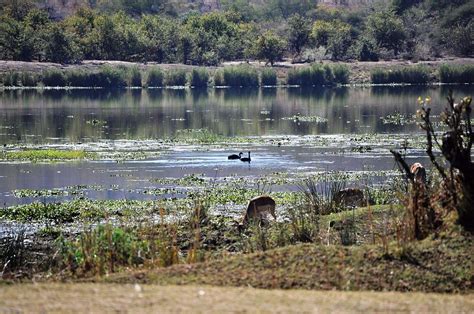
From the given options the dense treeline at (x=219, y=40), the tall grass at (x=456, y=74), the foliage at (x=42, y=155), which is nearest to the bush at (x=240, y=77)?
the dense treeline at (x=219, y=40)

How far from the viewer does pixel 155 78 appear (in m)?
104

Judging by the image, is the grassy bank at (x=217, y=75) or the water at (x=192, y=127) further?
the grassy bank at (x=217, y=75)

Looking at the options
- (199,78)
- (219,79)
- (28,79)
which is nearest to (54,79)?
(28,79)

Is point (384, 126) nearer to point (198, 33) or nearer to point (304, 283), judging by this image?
point (304, 283)

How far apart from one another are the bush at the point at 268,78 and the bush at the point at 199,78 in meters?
5.86

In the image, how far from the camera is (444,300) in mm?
11234

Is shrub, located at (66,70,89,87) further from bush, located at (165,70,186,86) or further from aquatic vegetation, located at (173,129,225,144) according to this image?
aquatic vegetation, located at (173,129,225,144)

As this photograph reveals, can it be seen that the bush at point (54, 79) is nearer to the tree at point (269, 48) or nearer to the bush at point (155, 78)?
the bush at point (155, 78)

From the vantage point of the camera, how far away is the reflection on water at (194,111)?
4916 centimetres

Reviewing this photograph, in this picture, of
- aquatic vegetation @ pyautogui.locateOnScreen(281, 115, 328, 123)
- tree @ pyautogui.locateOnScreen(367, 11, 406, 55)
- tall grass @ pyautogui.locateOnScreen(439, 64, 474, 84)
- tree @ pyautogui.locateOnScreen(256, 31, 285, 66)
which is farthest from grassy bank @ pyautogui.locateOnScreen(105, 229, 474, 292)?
tree @ pyautogui.locateOnScreen(367, 11, 406, 55)

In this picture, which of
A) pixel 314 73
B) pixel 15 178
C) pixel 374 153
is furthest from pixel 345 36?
pixel 15 178

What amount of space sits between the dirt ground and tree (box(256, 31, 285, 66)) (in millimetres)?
102786

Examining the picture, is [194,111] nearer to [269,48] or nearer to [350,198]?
[350,198]

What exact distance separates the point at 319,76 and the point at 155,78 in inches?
659
